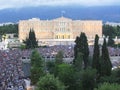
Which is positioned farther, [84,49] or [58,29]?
[58,29]

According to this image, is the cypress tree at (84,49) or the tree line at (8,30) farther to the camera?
the tree line at (8,30)

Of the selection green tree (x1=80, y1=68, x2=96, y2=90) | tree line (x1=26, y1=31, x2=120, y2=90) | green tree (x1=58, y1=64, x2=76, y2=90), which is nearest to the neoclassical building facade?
tree line (x1=26, y1=31, x2=120, y2=90)

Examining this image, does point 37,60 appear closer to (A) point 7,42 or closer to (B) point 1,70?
(B) point 1,70

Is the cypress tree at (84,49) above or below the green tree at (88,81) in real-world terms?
above

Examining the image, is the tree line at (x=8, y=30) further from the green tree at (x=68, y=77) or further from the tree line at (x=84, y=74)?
the green tree at (x=68, y=77)

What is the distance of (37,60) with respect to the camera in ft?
149

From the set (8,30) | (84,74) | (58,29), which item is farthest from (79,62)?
(8,30)

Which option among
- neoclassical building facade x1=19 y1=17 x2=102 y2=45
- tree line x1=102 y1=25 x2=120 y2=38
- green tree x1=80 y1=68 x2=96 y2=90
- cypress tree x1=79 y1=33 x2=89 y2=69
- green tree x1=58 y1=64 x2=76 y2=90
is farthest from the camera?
Result: tree line x1=102 y1=25 x2=120 y2=38

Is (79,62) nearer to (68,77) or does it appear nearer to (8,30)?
(68,77)

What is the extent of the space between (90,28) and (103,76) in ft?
291

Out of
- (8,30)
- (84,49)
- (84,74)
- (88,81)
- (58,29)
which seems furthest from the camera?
(8,30)

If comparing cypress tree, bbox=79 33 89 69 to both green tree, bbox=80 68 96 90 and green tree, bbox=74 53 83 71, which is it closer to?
green tree, bbox=74 53 83 71

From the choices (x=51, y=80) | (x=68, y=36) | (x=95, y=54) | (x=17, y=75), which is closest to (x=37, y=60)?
Answer: (x=17, y=75)

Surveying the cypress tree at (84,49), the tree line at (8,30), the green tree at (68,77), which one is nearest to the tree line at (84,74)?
the green tree at (68,77)
